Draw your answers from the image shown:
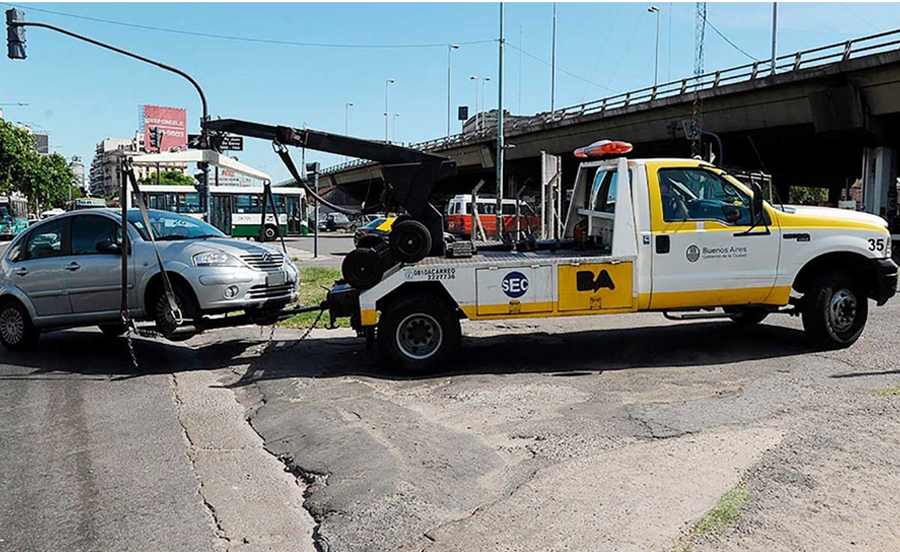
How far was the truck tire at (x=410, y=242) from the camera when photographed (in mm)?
8133

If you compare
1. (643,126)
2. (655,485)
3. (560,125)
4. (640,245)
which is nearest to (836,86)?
(643,126)

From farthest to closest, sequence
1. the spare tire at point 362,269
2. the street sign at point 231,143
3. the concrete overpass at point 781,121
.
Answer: the concrete overpass at point 781,121 < the street sign at point 231,143 < the spare tire at point 362,269

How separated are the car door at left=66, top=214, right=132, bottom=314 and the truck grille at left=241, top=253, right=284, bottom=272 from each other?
1.54m

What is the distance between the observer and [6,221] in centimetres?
4594

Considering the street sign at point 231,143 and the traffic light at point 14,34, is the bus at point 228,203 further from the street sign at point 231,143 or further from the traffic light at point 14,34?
the street sign at point 231,143

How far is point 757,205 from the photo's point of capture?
332 inches

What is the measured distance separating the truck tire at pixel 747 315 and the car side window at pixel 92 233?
7433 millimetres

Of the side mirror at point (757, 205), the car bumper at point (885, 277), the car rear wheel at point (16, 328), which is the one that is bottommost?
the car rear wheel at point (16, 328)

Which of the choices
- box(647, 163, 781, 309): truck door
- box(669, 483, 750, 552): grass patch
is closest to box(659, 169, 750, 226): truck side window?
box(647, 163, 781, 309): truck door

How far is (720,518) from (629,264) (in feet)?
13.7

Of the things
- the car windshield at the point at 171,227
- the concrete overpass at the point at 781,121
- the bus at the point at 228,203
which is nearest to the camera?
the car windshield at the point at 171,227

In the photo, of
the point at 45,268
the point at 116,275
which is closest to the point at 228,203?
the point at 45,268

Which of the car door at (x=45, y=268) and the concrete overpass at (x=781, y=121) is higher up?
the concrete overpass at (x=781, y=121)

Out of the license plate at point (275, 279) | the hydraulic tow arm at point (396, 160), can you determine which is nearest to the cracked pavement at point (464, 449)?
the license plate at point (275, 279)
